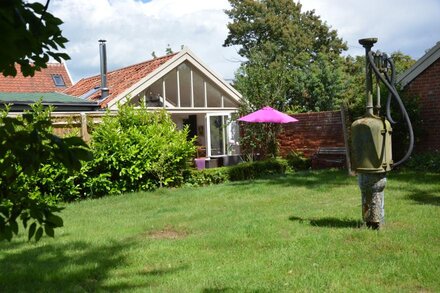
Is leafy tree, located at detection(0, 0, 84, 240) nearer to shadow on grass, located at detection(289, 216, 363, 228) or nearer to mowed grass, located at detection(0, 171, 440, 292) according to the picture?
mowed grass, located at detection(0, 171, 440, 292)

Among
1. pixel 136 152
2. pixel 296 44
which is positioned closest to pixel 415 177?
pixel 136 152

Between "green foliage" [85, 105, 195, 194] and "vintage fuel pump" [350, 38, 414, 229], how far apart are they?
6.53 metres

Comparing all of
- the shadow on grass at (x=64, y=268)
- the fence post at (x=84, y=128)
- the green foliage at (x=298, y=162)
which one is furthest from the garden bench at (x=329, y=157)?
the shadow on grass at (x=64, y=268)

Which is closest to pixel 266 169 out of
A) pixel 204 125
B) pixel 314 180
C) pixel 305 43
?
pixel 314 180

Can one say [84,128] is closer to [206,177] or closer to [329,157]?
[206,177]

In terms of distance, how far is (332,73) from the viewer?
25312 millimetres

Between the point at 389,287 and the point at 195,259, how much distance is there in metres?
2.22

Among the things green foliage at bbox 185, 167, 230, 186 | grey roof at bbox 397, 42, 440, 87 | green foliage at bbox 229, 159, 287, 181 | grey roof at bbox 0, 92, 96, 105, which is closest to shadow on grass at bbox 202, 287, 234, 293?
green foliage at bbox 185, 167, 230, 186

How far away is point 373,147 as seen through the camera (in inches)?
242

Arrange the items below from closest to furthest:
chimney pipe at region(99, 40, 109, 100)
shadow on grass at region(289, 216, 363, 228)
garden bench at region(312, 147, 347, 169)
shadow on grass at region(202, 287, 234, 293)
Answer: shadow on grass at region(202, 287, 234, 293) → shadow on grass at region(289, 216, 363, 228) → garden bench at region(312, 147, 347, 169) → chimney pipe at region(99, 40, 109, 100)

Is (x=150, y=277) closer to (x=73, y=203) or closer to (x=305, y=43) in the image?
(x=73, y=203)

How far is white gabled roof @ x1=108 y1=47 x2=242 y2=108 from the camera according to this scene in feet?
54.6

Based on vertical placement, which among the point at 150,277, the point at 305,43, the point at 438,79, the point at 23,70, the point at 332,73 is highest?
the point at 305,43

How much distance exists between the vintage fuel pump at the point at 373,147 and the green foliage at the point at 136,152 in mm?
6529
